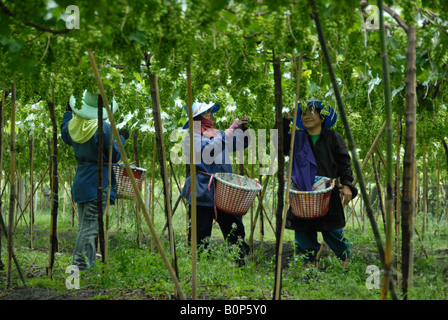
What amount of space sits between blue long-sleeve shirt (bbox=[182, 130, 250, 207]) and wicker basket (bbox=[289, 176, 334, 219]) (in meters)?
0.81

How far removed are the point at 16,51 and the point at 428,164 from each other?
8010mm

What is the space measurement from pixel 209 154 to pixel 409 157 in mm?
2089

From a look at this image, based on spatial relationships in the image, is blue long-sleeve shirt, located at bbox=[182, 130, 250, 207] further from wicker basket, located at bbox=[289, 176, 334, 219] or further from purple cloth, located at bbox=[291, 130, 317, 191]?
wicker basket, located at bbox=[289, 176, 334, 219]

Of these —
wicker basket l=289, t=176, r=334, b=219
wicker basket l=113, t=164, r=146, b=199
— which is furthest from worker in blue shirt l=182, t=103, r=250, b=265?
wicker basket l=289, t=176, r=334, b=219

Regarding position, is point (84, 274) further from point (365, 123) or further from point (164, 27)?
point (365, 123)

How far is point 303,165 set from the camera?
3488 mm

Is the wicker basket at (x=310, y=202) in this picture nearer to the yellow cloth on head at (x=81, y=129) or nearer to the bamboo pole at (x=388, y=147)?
the bamboo pole at (x=388, y=147)

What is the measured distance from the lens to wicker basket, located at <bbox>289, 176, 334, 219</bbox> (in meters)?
3.16

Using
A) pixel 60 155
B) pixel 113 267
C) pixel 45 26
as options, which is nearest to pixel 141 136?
pixel 60 155

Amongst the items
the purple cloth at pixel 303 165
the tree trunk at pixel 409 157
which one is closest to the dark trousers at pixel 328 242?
the purple cloth at pixel 303 165

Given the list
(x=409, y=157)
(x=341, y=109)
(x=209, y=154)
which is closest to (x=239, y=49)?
(x=341, y=109)

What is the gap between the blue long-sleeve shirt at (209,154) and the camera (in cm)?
376

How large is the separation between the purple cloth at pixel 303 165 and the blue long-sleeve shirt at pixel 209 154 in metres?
0.49

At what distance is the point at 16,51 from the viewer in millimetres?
1712
